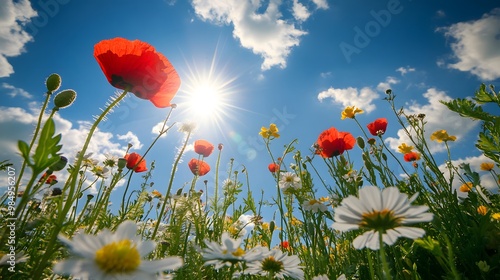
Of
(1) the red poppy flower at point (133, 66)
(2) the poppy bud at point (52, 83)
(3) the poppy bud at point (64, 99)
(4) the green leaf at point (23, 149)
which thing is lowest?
(4) the green leaf at point (23, 149)

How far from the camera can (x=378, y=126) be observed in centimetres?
320

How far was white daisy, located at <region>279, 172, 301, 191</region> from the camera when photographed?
2426 mm

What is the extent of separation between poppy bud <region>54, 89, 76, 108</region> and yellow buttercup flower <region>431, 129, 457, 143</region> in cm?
350

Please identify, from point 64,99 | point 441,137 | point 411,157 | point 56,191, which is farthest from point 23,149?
point 411,157

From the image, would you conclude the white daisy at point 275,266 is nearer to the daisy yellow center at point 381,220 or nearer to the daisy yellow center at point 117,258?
the daisy yellow center at point 381,220

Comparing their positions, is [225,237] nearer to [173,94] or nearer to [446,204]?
[173,94]

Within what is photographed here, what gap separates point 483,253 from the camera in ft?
5.10

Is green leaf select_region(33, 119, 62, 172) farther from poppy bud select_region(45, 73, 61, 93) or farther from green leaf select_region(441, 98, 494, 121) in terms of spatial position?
green leaf select_region(441, 98, 494, 121)

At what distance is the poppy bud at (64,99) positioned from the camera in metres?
1.02

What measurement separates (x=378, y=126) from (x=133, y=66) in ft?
8.91

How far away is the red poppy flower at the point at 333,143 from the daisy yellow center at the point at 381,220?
6.69 ft

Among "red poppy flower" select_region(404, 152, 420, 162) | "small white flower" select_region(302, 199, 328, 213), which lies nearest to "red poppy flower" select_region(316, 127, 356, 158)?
"small white flower" select_region(302, 199, 328, 213)

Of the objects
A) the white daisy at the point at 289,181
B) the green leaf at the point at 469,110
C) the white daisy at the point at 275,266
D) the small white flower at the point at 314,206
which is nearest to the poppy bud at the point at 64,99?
the white daisy at the point at 275,266

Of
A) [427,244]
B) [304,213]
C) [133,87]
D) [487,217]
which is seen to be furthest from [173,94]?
[487,217]
